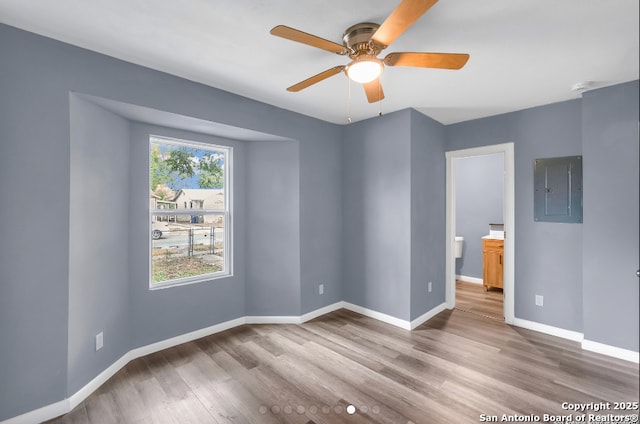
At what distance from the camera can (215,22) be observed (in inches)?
68.1

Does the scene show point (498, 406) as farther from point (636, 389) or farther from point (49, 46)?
point (49, 46)

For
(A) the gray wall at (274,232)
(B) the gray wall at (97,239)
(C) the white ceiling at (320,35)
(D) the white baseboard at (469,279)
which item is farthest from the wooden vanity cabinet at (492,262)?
(B) the gray wall at (97,239)

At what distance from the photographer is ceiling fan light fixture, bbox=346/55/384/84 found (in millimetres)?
1634

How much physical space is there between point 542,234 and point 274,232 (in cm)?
282

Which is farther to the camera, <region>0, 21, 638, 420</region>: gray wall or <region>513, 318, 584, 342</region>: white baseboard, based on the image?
<region>513, 318, 584, 342</region>: white baseboard

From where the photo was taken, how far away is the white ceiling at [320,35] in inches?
62.2

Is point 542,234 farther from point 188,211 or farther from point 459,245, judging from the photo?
point 188,211

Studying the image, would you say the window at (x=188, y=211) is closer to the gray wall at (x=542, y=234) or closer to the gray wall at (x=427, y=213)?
the gray wall at (x=427, y=213)

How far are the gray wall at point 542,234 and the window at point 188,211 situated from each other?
310 cm

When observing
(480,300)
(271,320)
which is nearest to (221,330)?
(271,320)

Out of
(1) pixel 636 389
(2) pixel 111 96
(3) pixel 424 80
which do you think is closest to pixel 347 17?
(3) pixel 424 80

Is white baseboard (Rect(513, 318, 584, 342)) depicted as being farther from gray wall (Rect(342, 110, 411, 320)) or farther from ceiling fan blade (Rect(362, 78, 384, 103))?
ceiling fan blade (Rect(362, 78, 384, 103))

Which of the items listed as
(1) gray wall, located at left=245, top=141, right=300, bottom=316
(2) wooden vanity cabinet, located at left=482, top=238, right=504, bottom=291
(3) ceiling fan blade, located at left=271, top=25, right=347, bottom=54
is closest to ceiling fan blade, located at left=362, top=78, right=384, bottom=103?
(3) ceiling fan blade, located at left=271, top=25, right=347, bottom=54

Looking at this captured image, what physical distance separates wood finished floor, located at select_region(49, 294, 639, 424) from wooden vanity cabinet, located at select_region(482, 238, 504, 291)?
1.36 meters
